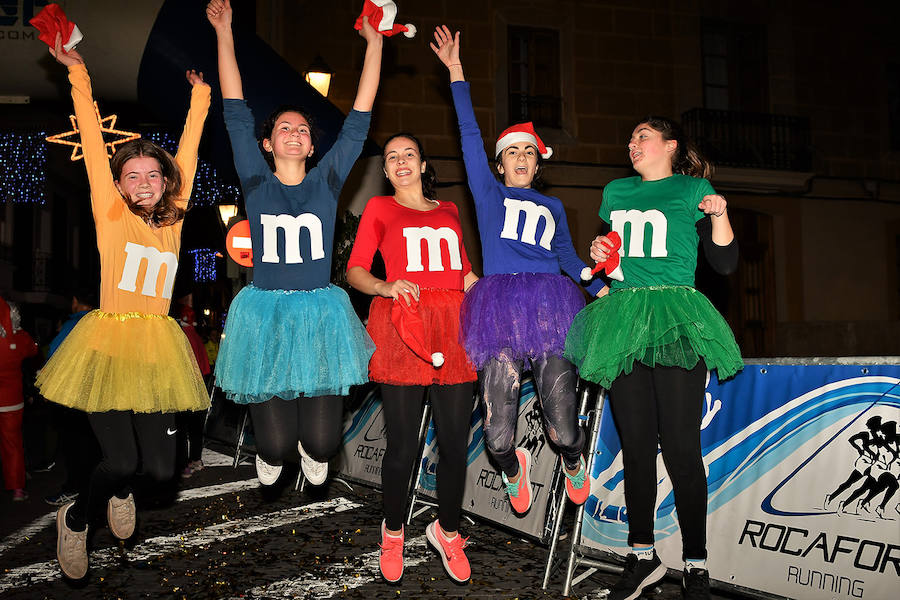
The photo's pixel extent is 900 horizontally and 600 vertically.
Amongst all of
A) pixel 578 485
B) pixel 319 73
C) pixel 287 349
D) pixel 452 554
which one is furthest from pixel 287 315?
pixel 319 73

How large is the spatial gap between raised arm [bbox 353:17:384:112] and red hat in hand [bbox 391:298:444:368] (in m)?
1.16

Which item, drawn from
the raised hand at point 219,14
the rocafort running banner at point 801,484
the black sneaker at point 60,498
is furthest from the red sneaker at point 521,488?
the black sneaker at point 60,498

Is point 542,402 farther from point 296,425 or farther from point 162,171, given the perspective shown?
point 162,171

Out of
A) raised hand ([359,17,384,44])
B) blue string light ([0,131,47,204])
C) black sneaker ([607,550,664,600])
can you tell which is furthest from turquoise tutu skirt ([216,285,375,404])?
blue string light ([0,131,47,204])

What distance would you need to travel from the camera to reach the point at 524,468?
4492 millimetres

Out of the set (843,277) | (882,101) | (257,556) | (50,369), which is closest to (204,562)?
(257,556)

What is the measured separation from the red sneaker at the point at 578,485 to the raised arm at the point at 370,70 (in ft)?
7.49

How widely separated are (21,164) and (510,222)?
734cm

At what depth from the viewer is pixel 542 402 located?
416 centimetres

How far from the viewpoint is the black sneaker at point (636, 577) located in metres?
3.79

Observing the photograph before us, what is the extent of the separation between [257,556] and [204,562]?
1.08 ft

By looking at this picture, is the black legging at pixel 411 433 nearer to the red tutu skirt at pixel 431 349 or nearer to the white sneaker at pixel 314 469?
the red tutu skirt at pixel 431 349

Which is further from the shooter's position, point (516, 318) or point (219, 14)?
point (219, 14)

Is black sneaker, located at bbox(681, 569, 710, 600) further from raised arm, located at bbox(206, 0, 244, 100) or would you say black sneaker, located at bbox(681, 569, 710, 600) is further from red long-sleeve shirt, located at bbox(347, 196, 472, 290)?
raised arm, located at bbox(206, 0, 244, 100)
